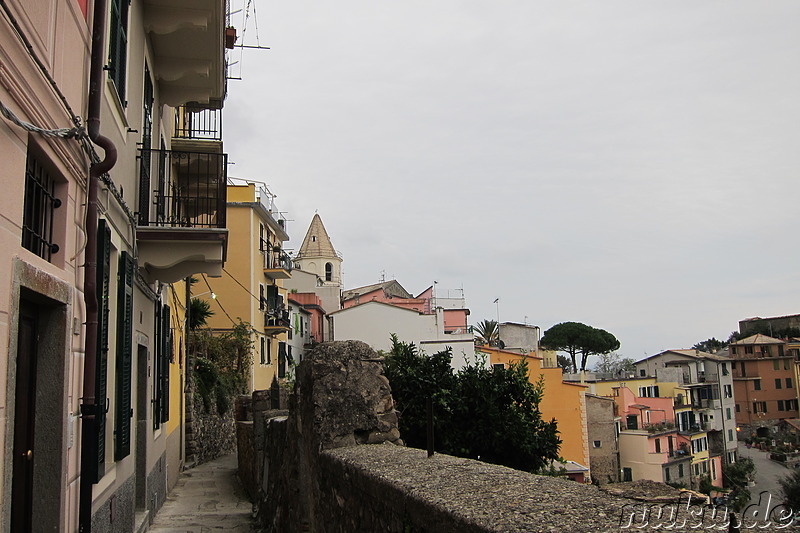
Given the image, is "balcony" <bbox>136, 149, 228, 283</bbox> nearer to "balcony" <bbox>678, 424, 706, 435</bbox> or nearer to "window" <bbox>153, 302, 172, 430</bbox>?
"window" <bbox>153, 302, 172, 430</bbox>

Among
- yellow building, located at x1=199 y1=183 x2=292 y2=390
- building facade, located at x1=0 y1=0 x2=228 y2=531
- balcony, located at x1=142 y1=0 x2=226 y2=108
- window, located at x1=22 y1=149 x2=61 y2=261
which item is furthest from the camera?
yellow building, located at x1=199 y1=183 x2=292 y2=390

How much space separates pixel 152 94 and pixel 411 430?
8776 millimetres

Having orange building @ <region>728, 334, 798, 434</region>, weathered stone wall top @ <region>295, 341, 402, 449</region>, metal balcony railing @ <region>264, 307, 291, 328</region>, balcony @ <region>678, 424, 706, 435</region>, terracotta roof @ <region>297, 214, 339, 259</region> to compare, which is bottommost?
balcony @ <region>678, 424, 706, 435</region>

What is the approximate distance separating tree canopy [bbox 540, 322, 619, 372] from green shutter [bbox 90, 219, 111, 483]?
7091cm

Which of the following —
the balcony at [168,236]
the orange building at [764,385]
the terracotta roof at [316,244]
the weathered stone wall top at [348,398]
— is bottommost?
the orange building at [764,385]

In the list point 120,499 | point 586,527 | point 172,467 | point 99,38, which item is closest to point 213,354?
point 172,467

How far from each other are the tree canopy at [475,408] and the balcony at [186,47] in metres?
7.66

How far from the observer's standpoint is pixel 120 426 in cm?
718

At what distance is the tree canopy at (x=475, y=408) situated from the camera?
1585 cm

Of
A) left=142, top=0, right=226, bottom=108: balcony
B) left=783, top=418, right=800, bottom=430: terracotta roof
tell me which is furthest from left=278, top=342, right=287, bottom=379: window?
left=783, top=418, right=800, bottom=430: terracotta roof

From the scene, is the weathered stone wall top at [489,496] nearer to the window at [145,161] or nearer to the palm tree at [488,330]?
the window at [145,161]

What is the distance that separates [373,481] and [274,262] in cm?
3347

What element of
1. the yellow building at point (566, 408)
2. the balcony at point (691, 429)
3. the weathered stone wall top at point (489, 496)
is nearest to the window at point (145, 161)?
the weathered stone wall top at point (489, 496)

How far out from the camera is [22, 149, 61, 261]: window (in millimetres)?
4430
